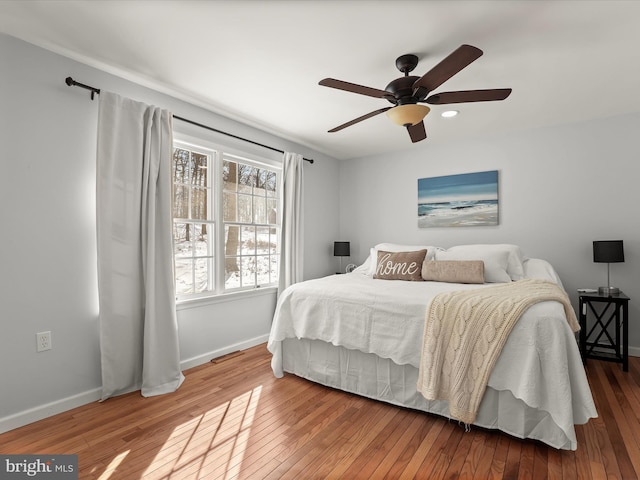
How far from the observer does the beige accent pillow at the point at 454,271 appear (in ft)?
10.4

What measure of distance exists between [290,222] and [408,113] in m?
2.06

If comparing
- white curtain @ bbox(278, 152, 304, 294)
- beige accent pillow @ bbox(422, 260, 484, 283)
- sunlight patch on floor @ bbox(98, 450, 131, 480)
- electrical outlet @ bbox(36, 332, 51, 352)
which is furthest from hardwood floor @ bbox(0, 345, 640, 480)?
white curtain @ bbox(278, 152, 304, 294)

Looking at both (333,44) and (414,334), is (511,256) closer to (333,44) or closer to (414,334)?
(414,334)

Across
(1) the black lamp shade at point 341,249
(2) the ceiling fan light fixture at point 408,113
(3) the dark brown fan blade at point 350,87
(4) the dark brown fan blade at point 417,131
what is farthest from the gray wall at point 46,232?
(1) the black lamp shade at point 341,249

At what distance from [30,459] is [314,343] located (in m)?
1.79

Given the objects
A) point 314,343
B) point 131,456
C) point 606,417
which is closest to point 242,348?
point 314,343

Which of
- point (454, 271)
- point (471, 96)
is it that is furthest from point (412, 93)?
point (454, 271)

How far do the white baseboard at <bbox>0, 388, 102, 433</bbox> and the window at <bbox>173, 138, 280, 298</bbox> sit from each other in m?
0.98

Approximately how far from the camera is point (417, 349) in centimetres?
224

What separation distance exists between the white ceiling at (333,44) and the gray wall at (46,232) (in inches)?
7.9

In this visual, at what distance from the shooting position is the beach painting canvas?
4109 millimetres

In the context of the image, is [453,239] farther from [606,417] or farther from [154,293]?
[154,293]

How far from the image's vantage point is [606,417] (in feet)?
7.25

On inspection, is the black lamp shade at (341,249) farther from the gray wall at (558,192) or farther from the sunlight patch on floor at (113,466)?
the sunlight patch on floor at (113,466)
